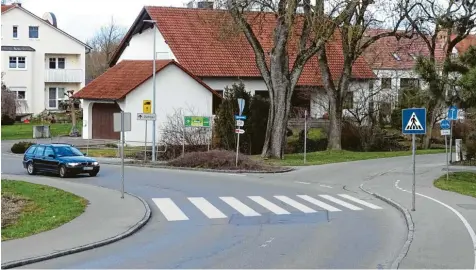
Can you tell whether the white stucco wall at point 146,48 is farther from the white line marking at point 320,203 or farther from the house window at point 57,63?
the white line marking at point 320,203

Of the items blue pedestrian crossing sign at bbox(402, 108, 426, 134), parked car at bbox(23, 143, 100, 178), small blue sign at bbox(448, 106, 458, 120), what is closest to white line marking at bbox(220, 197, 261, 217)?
blue pedestrian crossing sign at bbox(402, 108, 426, 134)

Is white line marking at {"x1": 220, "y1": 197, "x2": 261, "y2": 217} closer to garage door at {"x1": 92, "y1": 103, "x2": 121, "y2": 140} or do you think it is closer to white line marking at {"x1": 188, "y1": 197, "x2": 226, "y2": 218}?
white line marking at {"x1": 188, "y1": 197, "x2": 226, "y2": 218}

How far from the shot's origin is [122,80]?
2016 inches

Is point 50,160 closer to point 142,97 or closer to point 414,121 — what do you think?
point 414,121

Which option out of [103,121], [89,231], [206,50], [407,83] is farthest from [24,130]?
[89,231]

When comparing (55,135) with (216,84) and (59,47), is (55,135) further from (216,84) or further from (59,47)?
(59,47)

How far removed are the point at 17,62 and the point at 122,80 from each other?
22928mm

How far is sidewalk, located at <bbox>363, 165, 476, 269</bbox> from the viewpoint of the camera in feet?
38.8

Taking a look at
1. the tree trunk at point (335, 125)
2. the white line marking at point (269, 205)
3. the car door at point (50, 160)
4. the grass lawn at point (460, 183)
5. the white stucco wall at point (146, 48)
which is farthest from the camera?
the white stucco wall at point (146, 48)

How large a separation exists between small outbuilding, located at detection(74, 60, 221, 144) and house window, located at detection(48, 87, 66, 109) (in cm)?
2123

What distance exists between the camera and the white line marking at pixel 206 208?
58.9 feet

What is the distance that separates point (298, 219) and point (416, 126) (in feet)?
14.3

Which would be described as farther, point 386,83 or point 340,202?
point 386,83

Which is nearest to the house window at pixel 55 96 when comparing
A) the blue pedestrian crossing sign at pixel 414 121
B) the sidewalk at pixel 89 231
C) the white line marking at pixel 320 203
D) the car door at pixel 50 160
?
the car door at pixel 50 160
